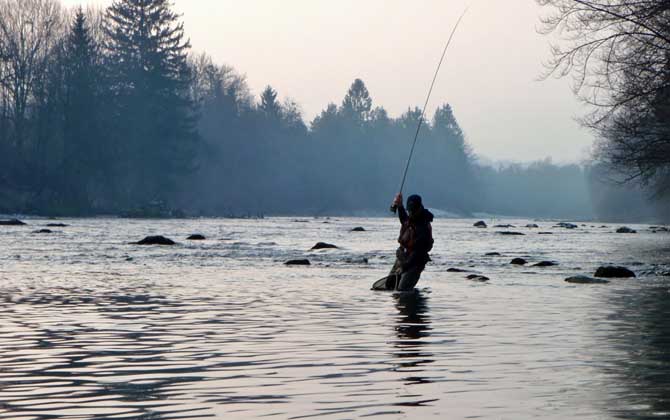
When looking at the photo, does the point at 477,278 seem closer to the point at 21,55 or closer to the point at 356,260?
the point at 356,260

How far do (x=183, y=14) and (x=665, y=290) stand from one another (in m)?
76.5

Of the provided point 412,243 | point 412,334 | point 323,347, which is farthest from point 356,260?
point 323,347

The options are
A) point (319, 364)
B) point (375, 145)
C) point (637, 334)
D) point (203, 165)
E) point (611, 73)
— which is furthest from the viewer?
point (375, 145)

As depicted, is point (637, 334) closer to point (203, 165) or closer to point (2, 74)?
point (2, 74)

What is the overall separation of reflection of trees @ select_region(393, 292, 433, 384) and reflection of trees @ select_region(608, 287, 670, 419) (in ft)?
5.08

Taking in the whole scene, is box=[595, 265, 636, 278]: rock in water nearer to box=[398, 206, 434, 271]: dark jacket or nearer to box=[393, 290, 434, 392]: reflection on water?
box=[398, 206, 434, 271]: dark jacket

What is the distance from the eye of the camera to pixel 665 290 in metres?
17.2

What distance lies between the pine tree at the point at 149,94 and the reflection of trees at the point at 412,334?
6681cm

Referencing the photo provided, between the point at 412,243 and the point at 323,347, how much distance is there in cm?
712

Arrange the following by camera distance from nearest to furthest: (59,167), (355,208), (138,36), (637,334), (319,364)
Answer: (319,364), (637,334), (59,167), (138,36), (355,208)

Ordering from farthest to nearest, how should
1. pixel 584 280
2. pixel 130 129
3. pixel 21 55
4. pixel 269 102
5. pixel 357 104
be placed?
pixel 357 104 < pixel 269 102 < pixel 130 129 < pixel 21 55 < pixel 584 280

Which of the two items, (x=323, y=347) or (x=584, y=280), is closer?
(x=323, y=347)

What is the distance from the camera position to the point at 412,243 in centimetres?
1631

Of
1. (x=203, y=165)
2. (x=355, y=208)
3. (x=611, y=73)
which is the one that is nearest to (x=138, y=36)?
(x=203, y=165)
